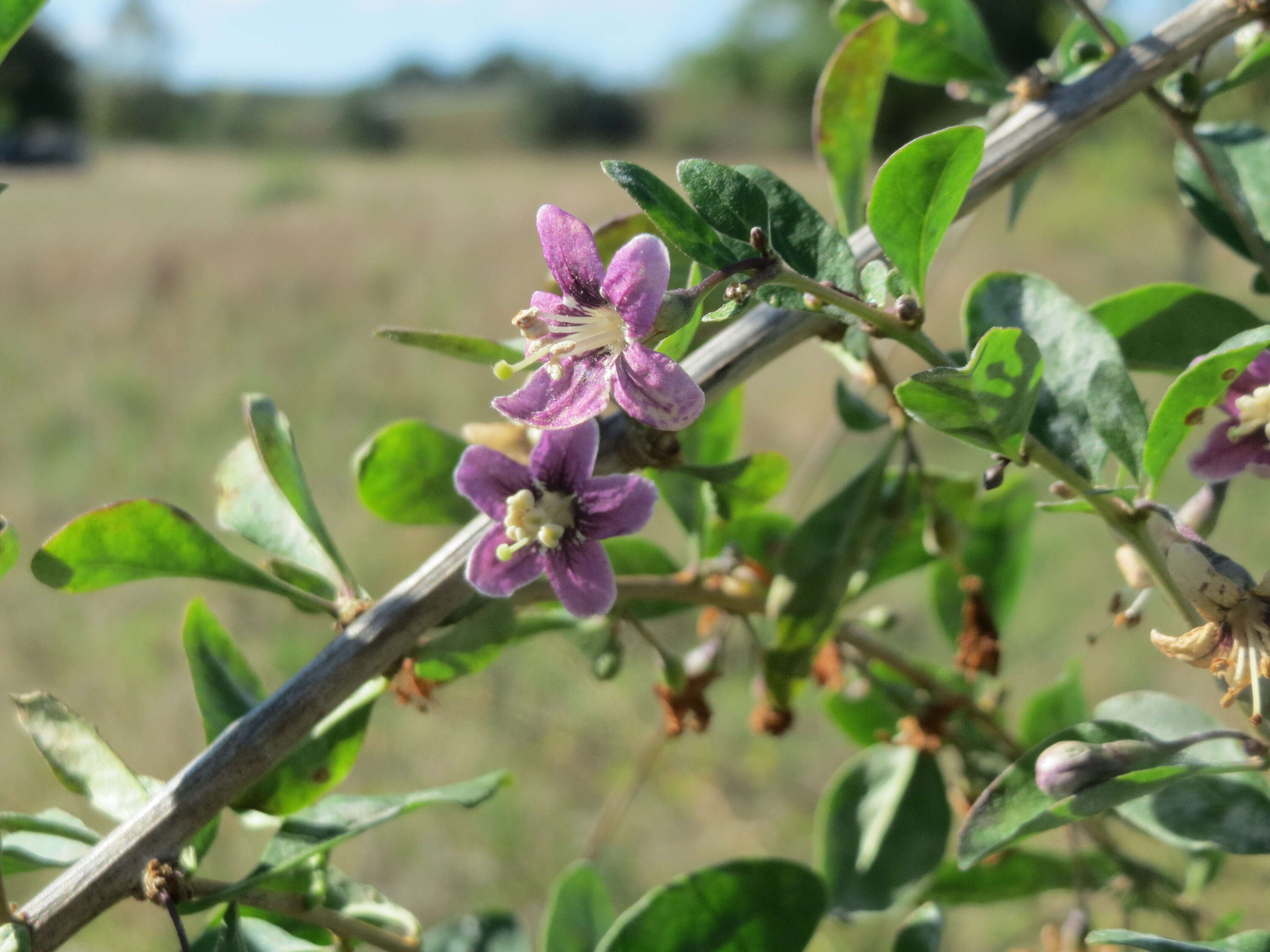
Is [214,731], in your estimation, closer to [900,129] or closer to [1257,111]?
[1257,111]

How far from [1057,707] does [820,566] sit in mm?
447

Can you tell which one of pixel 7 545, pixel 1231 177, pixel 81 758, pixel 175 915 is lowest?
pixel 1231 177

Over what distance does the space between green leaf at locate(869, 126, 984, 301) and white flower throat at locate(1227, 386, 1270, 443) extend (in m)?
0.23

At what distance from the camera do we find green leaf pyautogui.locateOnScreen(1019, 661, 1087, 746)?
116cm

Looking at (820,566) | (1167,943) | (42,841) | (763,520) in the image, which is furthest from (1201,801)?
(42,841)

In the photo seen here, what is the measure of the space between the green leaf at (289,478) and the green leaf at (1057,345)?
51cm

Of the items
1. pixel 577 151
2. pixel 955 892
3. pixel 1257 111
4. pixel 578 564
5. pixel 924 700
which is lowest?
pixel 1257 111

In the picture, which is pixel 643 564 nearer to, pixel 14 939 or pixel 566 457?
pixel 566 457

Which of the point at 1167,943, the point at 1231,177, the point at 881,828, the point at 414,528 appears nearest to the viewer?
the point at 1167,943

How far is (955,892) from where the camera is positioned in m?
1.13

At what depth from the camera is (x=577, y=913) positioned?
1.00 metres

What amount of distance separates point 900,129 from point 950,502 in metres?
21.9

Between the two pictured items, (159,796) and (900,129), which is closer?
(159,796)

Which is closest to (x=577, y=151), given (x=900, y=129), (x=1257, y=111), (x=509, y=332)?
(x=900, y=129)
